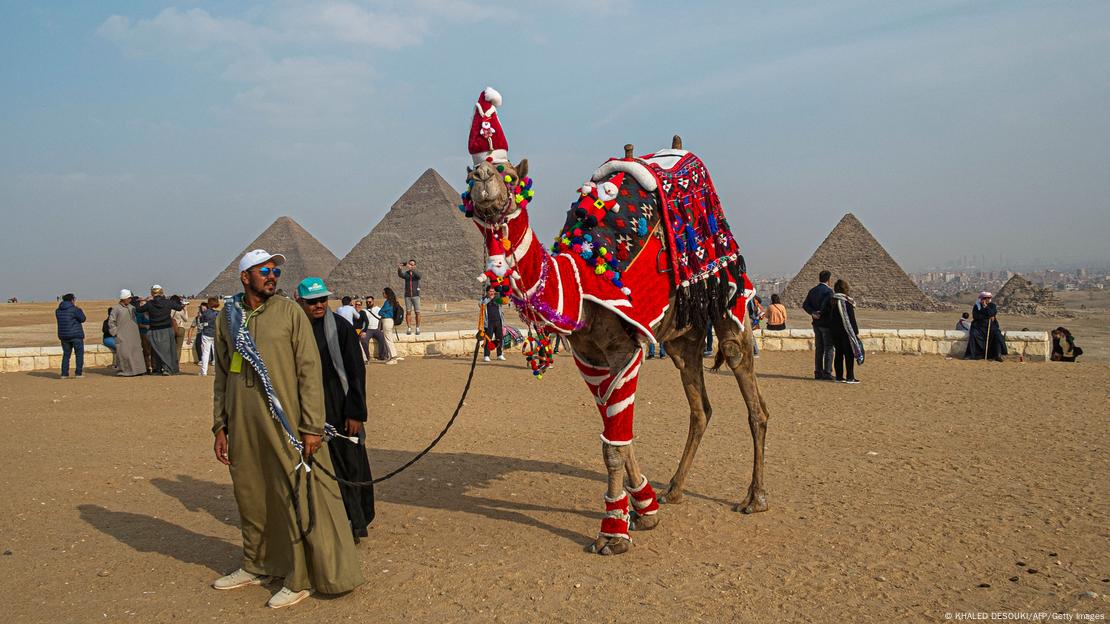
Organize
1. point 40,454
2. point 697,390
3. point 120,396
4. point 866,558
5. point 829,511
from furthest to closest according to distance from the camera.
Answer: point 120,396, point 40,454, point 697,390, point 829,511, point 866,558

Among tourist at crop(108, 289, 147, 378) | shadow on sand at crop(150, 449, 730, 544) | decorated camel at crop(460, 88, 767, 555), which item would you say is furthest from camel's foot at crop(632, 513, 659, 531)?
tourist at crop(108, 289, 147, 378)

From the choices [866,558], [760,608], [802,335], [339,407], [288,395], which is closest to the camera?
[760,608]

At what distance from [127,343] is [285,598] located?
12471 mm

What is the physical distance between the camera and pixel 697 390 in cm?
648

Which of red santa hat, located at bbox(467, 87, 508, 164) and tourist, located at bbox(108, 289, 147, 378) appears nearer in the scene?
red santa hat, located at bbox(467, 87, 508, 164)

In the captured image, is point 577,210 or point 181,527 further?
point 181,527

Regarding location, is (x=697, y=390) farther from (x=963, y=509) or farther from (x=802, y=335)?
(x=802, y=335)

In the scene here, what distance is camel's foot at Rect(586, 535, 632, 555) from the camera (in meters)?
5.03

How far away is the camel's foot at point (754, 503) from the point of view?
5.84 meters

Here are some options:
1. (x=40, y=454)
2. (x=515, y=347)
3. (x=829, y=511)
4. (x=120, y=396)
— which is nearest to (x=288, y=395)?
(x=829, y=511)

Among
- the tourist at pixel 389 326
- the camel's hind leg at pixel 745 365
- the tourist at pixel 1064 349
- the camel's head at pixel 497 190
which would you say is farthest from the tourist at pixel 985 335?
the camel's head at pixel 497 190

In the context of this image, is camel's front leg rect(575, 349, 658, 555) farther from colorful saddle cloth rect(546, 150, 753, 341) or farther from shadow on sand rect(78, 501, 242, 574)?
shadow on sand rect(78, 501, 242, 574)

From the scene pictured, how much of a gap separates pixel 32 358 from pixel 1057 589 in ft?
59.7

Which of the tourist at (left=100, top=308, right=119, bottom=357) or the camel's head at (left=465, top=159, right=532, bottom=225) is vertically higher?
the camel's head at (left=465, top=159, right=532, bottom=225)
